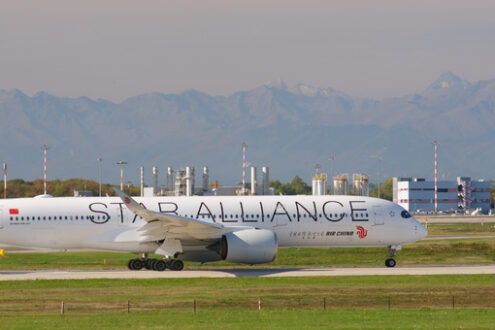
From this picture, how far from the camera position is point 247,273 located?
1850 inches

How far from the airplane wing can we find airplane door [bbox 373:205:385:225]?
28.9 ft

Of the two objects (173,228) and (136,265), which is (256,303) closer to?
(173,228)

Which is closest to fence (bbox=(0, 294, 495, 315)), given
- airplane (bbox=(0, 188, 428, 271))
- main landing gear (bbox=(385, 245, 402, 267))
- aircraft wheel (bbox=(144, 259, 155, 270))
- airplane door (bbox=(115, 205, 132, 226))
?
airplane (bbox=(0, 188, 428, 271))

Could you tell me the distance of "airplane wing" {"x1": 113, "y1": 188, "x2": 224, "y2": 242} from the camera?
4656cm

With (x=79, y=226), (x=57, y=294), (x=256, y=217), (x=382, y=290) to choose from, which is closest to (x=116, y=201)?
(x=79, y=226)

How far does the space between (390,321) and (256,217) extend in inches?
752

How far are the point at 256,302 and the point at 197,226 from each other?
1175 centimetres

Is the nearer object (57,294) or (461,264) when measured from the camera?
(57,294)

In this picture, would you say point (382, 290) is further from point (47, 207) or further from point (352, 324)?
point (47, 207)

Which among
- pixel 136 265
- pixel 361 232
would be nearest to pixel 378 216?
pixel 361 232

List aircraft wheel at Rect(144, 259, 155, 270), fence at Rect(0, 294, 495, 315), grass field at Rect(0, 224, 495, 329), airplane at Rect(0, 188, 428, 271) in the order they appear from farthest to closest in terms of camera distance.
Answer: aircraft wheel at Rect(144, 259, 155, 270) → airplane at Rect(0, 188, 428, 271) → fence at Rect(0, 294, 495, 315) → grass field at Rect(0, 224, 495, 329)

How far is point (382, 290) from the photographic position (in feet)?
129

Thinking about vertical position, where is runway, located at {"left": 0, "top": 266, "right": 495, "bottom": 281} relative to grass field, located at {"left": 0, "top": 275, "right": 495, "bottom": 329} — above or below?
above

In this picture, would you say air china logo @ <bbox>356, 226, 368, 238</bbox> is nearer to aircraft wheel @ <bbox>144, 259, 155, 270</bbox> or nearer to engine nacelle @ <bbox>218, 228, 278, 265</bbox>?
engine nacelle @ <bbox>218, 228, 278, 265</bbox>
